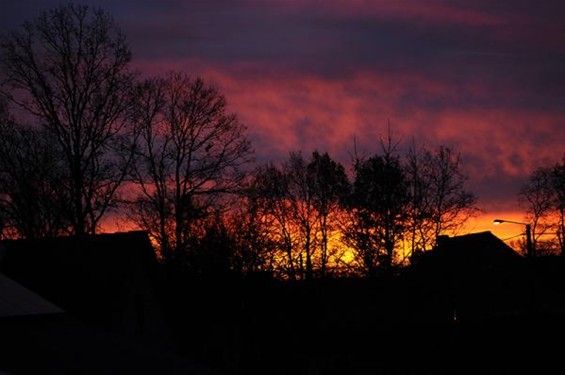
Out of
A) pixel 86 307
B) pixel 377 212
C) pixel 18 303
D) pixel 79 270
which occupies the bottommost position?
pixel 18 303

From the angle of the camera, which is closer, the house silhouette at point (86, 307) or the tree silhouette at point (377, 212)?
the house silhouette at point (86, 307)

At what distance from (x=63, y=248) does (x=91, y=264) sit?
1.48 meters

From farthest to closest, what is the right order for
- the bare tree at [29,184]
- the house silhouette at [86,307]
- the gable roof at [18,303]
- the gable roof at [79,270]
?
1. the bare tree at [29,184]
2. the gable roof at [79,270]
3. the gable roof at [18,303]
4. the house silhouette at [86,307]

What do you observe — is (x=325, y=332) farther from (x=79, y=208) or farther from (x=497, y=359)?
(x=79, y=208)

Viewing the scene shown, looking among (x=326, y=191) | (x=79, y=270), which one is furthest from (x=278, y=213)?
(x=79, y=270)

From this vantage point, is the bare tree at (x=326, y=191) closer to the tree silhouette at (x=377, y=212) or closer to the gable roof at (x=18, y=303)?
the tree silhouette at (x=377, y=212)

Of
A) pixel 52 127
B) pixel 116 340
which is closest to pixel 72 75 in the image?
pixel 52 127

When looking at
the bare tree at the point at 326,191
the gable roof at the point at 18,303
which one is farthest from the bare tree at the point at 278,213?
the gable roof at the point at 18,303

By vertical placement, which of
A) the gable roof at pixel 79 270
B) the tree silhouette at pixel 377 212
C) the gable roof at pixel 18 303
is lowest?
the gable roof at pixel 18 303

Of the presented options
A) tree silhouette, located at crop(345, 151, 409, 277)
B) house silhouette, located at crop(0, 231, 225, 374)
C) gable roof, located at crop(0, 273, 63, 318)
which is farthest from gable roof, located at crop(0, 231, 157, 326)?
tree silhouette, located at crop(345, 151, 409, 277)

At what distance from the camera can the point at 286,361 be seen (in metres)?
38.6

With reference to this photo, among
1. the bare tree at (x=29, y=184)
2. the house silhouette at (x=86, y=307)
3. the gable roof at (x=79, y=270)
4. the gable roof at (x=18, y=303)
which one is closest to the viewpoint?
the house silhouette at (x=86, y=307)

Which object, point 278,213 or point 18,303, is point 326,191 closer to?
point 278,213

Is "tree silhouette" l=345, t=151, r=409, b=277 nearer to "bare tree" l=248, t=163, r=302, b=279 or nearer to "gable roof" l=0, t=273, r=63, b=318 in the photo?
"bare tree" l=248, t=163, r=302, b=279
